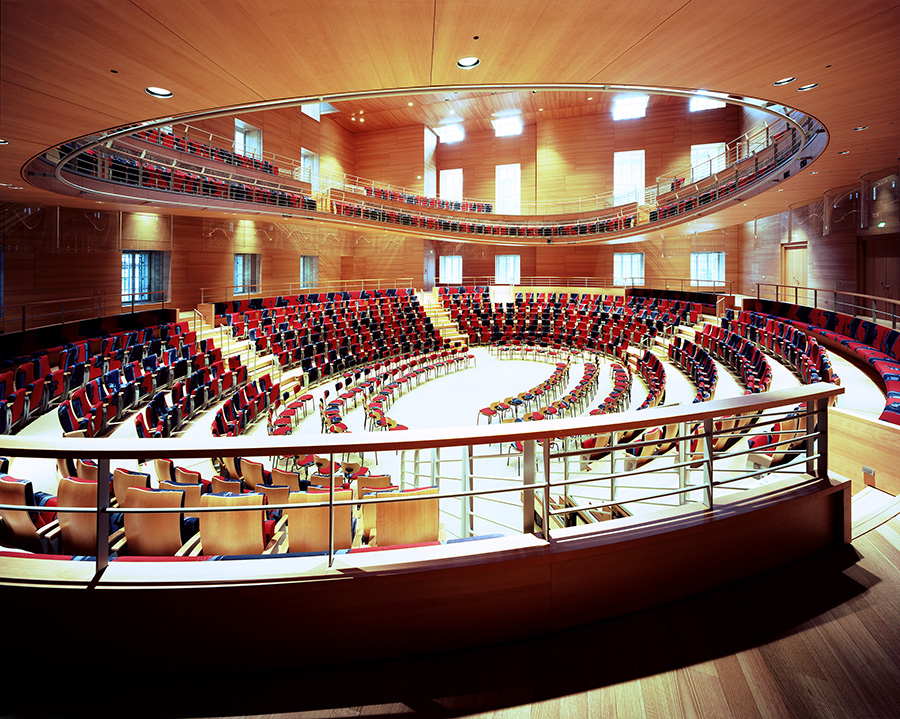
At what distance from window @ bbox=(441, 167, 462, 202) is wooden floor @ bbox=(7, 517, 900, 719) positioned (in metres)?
22.2

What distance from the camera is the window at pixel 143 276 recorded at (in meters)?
12.1

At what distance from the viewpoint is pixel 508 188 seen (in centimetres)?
2206

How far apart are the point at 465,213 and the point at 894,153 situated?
1386 centimetres

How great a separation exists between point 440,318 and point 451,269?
571 cm

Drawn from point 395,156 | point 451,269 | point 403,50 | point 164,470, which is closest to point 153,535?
point 164,470

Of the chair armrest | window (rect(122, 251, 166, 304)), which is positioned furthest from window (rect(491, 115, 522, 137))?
the chair armrest

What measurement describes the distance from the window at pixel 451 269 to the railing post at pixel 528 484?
2064 cm

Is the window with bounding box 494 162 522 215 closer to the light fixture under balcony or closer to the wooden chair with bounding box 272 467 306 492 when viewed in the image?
the light fixture under balcony

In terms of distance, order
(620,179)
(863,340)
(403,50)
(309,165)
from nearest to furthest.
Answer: (403,50), (863,340), (309,165), (620,179)

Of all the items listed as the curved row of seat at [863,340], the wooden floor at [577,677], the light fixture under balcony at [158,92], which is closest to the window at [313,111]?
the light fixture under balcony at [158,92]

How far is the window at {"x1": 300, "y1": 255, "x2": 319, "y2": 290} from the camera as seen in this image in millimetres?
17938

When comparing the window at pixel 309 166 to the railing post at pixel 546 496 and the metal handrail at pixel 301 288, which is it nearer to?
the metal handrail at pixel 301 288

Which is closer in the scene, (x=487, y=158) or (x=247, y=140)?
(x=247, y=140)

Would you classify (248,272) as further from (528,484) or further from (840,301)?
(528,484)
